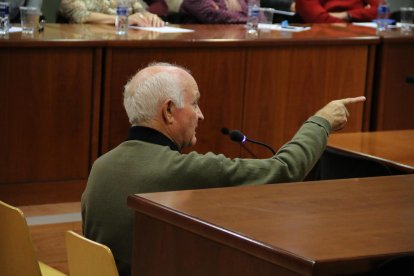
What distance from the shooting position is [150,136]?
8.09 feet

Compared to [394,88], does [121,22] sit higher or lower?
higher

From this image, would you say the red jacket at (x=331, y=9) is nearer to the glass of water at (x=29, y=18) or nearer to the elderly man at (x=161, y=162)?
the glass of water at (x=29, y=18)

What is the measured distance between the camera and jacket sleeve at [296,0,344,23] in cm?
707

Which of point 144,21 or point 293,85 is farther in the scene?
point 144,21

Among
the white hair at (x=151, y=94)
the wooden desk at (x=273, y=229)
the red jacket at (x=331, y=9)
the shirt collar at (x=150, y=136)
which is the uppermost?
the red jacket at (x=331, y=9)

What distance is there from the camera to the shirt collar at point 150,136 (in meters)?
2.46

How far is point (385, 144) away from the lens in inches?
137

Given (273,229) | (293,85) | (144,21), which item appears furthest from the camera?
(144,21)

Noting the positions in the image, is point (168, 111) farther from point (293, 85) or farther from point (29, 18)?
point (293, 85)

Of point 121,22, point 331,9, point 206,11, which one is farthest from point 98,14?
point 331,9

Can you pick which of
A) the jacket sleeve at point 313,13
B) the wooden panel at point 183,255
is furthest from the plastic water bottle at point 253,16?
the wooden panel at point 183,255

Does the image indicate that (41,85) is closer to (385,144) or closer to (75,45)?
(75,45)

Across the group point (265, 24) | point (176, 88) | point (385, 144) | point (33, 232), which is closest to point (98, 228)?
point (176, 88)

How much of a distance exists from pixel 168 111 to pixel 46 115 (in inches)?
87.2
